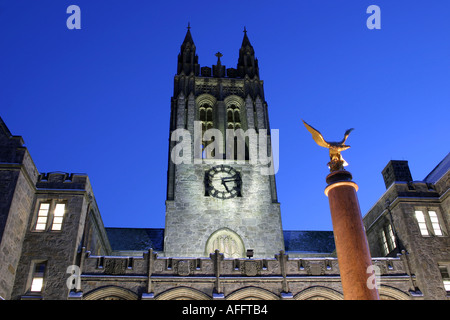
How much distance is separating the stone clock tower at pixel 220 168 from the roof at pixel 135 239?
5.79 metres

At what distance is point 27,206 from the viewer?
26.7m

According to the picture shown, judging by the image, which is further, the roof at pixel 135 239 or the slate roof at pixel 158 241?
the slate roof at pixel 158 241

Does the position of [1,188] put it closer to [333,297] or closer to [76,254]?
[76,254]

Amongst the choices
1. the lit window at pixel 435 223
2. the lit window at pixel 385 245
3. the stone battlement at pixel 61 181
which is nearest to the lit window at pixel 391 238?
the lit window at pixel 385 245

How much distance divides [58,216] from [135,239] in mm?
17282

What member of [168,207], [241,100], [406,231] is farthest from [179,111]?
[406,231]

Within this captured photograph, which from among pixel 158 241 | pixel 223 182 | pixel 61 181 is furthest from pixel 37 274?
pixel 158 241

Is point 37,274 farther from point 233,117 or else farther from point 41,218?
point 233,117

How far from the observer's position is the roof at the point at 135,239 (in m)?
42.8

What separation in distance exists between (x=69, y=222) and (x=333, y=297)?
618 inches

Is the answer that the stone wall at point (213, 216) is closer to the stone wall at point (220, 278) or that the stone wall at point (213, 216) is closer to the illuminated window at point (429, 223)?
the stone wall at point (220, 278)

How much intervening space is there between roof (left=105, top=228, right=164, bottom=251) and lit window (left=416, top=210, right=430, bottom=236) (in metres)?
21.9

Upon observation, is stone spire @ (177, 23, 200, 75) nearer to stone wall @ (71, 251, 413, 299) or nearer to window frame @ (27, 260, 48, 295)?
stone wall @ (71, 251, 413, 299)

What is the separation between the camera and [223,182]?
136 ft
